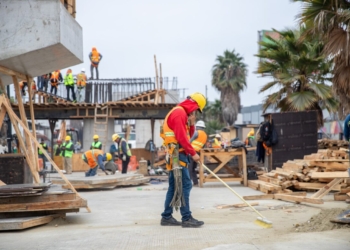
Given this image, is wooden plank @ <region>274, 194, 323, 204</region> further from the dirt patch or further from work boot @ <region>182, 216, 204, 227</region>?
work boot @ <region>182, 216, 204, 227</region>

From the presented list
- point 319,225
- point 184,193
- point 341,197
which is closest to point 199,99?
point 184,193

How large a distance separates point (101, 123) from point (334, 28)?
16551mm

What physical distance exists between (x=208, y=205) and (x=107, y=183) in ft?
21.2

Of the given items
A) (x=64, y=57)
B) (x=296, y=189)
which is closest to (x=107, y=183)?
(x=296, y=189)

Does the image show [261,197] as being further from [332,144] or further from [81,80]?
[81,80]

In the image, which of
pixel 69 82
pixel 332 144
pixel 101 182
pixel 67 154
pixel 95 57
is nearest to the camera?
pixel 101 182

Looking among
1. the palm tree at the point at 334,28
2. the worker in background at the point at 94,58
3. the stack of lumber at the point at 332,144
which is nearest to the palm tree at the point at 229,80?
the worker in background at the point at 94,58

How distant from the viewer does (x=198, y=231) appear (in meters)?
8.07

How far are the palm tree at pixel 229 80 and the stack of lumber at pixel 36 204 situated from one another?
150 feet

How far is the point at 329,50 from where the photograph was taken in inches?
620

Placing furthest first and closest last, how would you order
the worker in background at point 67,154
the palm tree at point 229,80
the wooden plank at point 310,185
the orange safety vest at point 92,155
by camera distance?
1. the palm tree at point 229,80
2. the worker in background at point 67,154
3. the orange safety vest at point 92,155
4. the wooden plank at point 310,185

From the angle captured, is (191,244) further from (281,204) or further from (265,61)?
(265,61)

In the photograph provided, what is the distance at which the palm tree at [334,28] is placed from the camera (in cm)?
1546

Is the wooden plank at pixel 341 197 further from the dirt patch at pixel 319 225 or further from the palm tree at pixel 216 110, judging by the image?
the palm tree at pixel 216 110
